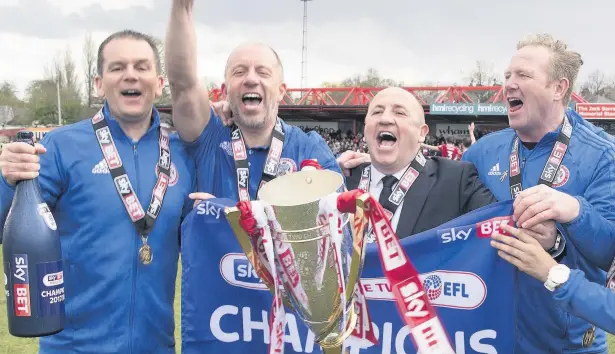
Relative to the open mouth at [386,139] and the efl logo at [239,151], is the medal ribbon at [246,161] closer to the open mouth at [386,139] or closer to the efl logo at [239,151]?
the efl logo at [239,151]

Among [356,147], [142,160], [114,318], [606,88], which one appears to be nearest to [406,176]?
[142,160]

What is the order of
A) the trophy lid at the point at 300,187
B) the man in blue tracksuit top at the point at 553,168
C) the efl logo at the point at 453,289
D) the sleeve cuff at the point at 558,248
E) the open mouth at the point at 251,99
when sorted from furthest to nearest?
the open mouth at the point at 251,99
the man in blue tracksuit top at the point at 553,168
the efl logo at the point at 453,289
the sleeve cuff at the point at 558,248
the trophy lid at the point at 300,187

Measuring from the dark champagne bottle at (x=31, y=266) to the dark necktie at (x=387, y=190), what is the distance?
61.3 inches

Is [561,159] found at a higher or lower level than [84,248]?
higher

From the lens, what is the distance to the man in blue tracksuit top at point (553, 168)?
8.48ft

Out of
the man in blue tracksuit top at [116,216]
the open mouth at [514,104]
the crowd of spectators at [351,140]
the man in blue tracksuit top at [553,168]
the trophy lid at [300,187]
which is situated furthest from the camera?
the crowd of spectators at [351,140]

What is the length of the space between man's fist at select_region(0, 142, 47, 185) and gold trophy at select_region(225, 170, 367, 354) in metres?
0.94

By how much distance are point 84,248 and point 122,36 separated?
1132 millimetres

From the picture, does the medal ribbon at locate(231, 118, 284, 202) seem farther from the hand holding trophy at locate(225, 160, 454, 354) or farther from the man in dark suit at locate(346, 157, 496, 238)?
the hand holding trophy at locate(225, 160, 454, 354)

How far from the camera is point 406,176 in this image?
9.25ft

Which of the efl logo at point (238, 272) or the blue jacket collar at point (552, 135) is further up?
the blue jacket collar at point (552, 135)

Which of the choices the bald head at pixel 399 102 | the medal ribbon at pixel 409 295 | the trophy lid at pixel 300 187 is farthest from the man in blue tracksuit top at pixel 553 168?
the trophy lid at pixel 300 187

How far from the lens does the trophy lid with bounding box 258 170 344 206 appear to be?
7.09 ft

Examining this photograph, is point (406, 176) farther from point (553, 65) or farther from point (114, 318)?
point (114, 318)
